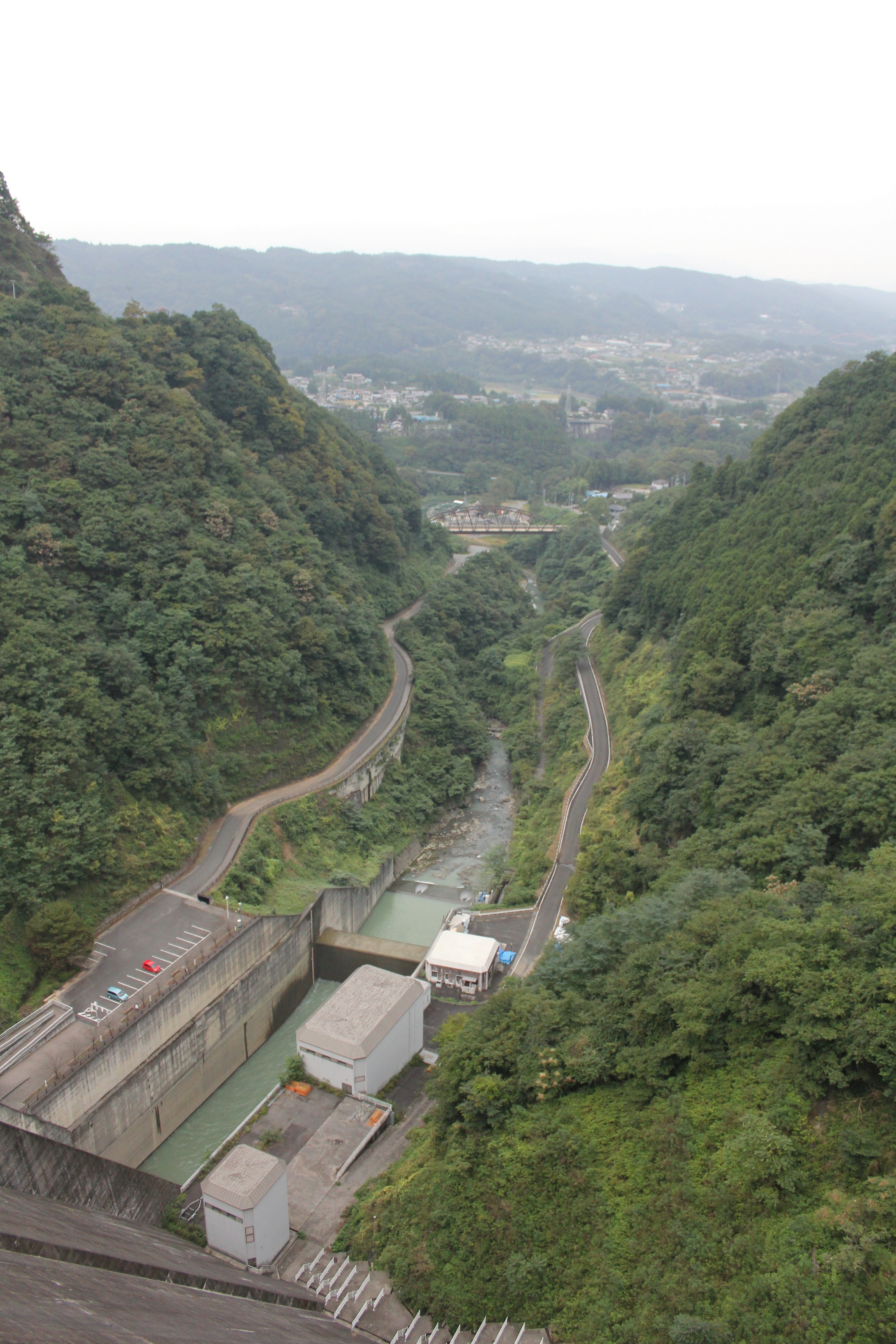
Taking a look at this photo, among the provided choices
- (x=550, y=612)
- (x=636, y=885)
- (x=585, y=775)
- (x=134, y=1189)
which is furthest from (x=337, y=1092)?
(x=550, y=612)

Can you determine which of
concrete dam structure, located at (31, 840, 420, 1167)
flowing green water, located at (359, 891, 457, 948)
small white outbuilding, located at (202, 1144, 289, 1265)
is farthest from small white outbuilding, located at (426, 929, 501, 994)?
small white outbuilding, located at (202, 1144, 289, 1265)

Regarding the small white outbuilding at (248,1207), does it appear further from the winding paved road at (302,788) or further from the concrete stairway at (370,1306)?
the winding paved road at (302,788)

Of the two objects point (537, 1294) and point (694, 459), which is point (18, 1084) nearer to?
point (537, 1294)

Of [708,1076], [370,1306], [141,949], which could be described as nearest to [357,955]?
[141,949]

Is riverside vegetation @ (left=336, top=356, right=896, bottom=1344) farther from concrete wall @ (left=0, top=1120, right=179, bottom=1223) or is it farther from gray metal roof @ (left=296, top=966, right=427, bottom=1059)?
concrete wall @ (left=0, top=1120, right=179, bottom=1223)

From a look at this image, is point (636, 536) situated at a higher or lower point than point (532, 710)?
higher

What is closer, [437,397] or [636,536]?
[636,536]
